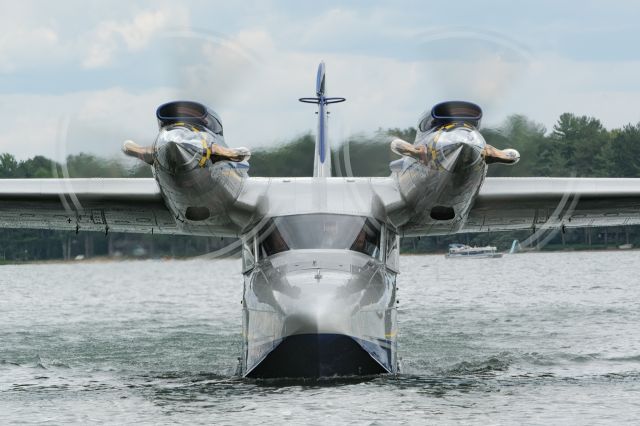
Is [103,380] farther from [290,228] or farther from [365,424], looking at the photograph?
[365,424]

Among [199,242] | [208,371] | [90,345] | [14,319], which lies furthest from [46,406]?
[199,242]

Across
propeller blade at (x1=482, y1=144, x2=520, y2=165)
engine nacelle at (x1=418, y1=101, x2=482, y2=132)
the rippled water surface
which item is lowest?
the rippled water surface

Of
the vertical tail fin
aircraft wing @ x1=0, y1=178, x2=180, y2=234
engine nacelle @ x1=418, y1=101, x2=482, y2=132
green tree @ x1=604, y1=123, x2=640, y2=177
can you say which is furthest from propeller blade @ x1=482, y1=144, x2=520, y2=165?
green tree @ x1=604, y1=123, x2=640, y2=177

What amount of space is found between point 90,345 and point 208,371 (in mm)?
5388

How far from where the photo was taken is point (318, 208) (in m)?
13.7

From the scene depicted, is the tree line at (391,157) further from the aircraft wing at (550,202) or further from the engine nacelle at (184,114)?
the engine nacelle at (184,114)

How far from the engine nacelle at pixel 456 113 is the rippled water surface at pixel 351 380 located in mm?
3264

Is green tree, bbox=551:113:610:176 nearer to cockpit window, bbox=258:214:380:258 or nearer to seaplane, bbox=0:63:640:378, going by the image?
seaplane, bbox=0:63:640:378

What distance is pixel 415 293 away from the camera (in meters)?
39.5

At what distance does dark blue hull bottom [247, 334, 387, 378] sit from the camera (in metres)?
12.1

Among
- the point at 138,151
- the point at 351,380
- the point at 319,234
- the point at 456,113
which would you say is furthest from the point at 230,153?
the point at 351,380

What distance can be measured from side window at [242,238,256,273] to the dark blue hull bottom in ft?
5.97

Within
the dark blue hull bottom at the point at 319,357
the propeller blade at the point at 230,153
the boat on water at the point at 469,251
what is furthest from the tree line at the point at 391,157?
the boat on water at the point at 469,251

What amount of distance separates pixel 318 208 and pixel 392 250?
4.78ft
